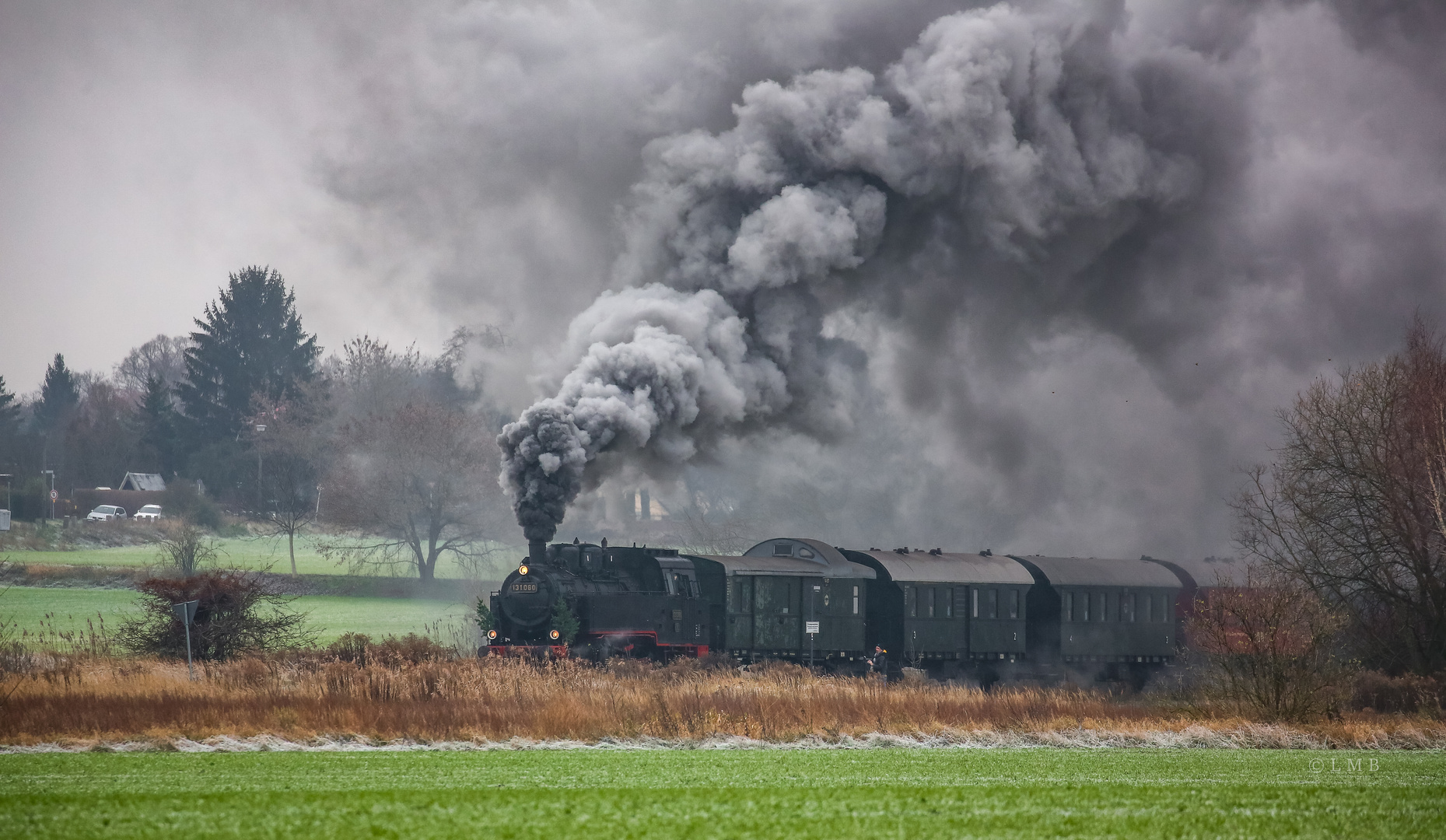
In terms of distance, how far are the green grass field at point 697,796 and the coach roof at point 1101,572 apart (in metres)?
16.4

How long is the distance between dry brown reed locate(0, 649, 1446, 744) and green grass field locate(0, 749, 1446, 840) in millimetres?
2091

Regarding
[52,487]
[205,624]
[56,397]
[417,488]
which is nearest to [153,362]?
[56,397]

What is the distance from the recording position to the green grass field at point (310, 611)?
3366cm

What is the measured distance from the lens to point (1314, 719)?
62.4ft

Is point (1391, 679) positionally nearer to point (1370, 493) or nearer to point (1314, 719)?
point (1370, 493)

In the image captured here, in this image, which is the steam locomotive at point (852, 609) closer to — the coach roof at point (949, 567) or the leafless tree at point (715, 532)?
the coach roof at point (949, 567)

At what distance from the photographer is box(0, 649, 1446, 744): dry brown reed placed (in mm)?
15578

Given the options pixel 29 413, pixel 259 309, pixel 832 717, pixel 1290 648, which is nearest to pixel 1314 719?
pixel 1290 648

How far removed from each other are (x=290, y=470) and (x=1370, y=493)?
149ft

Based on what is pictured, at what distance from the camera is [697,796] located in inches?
376

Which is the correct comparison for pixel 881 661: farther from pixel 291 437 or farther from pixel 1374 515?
pixel 291 437

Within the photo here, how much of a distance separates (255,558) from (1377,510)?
38.6 m

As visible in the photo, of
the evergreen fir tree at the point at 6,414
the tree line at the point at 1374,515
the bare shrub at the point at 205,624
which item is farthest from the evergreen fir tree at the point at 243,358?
the tree line at the point at 1374,515

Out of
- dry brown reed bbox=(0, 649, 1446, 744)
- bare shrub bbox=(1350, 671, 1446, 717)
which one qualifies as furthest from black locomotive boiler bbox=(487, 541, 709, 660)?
A: bare shrub bbox=(1350, 671, 1446, 717)
